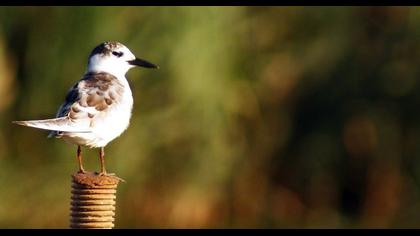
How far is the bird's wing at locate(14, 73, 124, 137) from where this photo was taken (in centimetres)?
566

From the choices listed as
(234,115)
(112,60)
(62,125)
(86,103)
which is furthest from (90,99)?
(234,115)

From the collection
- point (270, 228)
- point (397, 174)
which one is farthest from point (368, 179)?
point (270, 228)

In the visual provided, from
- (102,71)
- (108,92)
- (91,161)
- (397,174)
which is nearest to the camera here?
(108,92)

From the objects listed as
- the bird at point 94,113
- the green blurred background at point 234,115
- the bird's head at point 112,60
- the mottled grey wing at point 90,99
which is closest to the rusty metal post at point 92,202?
the bird at point 94,113

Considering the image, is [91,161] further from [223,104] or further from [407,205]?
[407,205]

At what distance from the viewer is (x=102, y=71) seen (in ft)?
21.7

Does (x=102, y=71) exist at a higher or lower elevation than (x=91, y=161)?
higher

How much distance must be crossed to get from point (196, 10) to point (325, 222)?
2.09 m

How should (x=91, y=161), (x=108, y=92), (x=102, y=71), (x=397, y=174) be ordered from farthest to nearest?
(x=397, y=174), (x=91, y=161), (x=102, y=71), (x=108, y=92)

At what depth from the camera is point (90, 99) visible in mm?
6008

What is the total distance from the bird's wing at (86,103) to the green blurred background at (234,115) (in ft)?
9.63

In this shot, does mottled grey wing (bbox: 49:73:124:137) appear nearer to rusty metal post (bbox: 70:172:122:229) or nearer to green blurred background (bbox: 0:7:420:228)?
rusty metal post (bbox: 70:172:122:229)

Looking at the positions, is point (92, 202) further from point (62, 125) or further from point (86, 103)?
point (86, 103)

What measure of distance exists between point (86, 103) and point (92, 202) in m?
1.85
